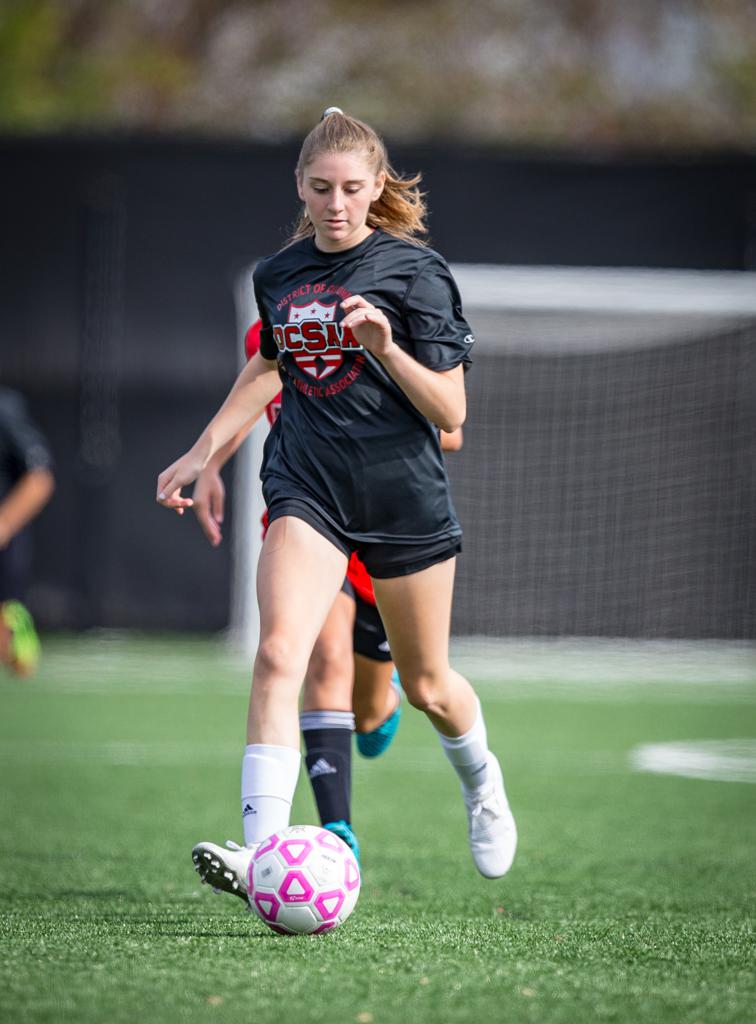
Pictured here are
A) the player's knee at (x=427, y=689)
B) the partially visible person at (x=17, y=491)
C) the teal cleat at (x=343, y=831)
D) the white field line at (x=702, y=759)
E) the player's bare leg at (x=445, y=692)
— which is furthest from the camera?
the partially visible person at (x=17, y=491)

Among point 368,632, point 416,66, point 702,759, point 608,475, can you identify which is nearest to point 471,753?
point 368,632

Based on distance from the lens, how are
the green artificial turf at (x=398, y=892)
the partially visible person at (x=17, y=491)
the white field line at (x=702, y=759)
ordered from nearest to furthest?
1. the green artificial turf at (x=398, y=892)
2. the white field line at (x=702, y=759)
3. the partially visible person at (x=17, y=491)

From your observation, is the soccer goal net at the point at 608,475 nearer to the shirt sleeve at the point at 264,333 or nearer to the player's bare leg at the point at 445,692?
the player's bare leg at the point at 445,692

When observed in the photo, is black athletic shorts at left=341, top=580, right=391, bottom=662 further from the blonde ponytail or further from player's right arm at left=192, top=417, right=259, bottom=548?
the blonde ponytail

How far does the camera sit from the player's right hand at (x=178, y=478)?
12.7ft

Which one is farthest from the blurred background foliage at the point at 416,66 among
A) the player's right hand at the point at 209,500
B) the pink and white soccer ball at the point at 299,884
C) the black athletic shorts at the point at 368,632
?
the pink and white soccer ball at the point at 299,884

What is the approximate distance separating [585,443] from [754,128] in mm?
13184

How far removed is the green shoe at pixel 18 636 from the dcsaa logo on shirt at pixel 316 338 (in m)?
6.06

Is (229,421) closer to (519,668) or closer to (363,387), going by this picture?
(363,387)

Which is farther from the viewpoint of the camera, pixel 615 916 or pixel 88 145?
pixel 88 145

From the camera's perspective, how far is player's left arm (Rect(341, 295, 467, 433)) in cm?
346

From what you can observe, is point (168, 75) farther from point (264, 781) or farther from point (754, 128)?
point (264, 781)

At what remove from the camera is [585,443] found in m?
14.0

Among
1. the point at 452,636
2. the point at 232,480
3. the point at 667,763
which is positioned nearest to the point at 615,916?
the point at 667,763
